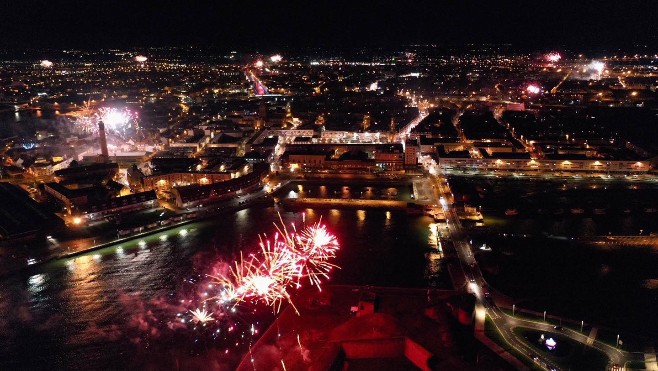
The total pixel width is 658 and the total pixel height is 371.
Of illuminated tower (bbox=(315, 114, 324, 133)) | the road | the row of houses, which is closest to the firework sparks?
the road

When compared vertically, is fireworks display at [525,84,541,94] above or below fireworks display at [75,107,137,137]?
above

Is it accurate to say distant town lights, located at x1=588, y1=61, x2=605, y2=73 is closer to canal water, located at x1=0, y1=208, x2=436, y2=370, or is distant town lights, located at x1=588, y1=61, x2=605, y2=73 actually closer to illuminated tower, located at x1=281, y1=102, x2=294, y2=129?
illuminated tower, located at x1=281, y1=102, x2=294, y2=129

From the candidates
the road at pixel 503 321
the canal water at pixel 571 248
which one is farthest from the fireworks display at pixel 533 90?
the road at pixel 503 321

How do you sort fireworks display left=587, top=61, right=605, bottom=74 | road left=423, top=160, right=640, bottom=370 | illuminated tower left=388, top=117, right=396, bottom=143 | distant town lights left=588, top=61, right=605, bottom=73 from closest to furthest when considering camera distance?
road left=423, top=160, right=640, bottom=370, illuminated tower left=388, top=117, right=396, bottom=143, fireworks display left=587, top=61, right=605, bottom=74, distant town lights left=588, top=61, right=605, bottom=73

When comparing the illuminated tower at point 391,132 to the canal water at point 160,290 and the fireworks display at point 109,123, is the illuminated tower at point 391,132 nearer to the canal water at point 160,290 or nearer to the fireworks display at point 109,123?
the canal water at point 160,290

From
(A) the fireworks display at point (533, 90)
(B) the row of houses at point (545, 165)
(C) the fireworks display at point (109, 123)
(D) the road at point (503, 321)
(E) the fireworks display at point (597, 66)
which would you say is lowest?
(D) the road at point (503, 321)

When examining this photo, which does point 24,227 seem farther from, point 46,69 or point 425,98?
point 46,69

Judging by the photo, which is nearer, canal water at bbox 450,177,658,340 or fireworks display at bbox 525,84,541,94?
canal water at bbox 450,177,658,340

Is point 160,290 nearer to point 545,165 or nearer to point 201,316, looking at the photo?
point 201,316
